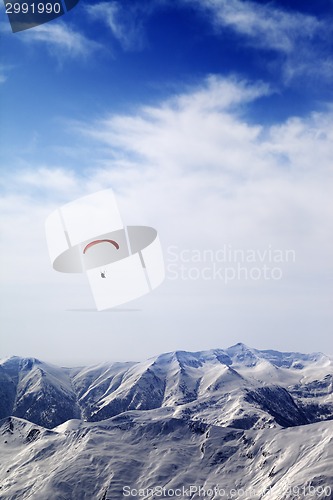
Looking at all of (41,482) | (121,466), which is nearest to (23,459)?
(41,482)

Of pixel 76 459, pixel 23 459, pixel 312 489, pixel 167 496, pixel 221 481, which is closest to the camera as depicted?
pixel 312 489

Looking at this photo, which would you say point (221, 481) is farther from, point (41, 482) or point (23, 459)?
point (23, 459)

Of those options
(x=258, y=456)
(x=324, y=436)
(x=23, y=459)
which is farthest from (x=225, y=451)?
(x=23, y=459)

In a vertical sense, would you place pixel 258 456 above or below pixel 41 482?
below

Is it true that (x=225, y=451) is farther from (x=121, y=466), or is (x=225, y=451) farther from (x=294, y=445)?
(x=121, y=466)

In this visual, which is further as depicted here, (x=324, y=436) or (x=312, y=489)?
(x=324, y=436)

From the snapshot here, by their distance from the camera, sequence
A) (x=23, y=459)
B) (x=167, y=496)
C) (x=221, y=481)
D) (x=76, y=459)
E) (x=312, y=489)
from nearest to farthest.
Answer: (x=312, y=489) < (x=167, y=496) < (x=221, y=481) < (x=76, y=459) < (x=23, y=459)

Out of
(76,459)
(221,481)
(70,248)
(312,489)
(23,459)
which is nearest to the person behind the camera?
(70,248)

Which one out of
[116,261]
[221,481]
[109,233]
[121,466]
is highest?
[109,233]

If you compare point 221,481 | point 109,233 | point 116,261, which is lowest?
point 221,481
